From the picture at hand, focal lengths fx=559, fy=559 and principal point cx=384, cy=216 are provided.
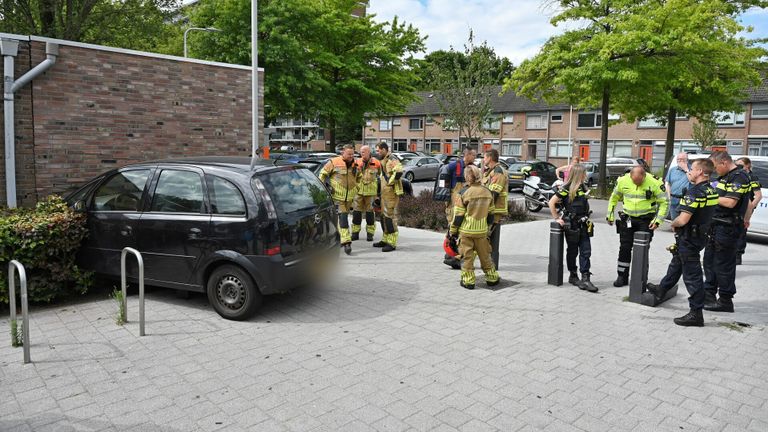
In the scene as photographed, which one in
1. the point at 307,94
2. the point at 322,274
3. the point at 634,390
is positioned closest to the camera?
the point at 634,390

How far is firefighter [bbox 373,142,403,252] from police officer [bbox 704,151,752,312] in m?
4.69

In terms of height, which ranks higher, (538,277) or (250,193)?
(250,193)

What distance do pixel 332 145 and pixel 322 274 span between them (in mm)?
24234

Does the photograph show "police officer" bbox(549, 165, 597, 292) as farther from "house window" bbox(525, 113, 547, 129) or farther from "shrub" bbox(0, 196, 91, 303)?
"house window" bbox(525, 113, 547, 129)

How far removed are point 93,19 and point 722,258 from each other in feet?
63.6

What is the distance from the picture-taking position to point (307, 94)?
79.0 ft

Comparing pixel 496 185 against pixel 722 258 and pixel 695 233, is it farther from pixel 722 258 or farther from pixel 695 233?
pixel 722 258

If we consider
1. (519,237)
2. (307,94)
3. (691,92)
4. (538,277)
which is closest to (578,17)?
(691,92)

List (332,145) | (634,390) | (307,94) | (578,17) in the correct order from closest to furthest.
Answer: (634,390) < (578,17) < (307,94) < (332,145)

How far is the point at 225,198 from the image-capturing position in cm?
573

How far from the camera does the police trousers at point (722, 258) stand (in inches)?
248

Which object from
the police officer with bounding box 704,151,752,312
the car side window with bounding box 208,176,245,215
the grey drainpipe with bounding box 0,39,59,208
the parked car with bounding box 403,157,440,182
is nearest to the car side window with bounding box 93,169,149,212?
the car side window with bounding box 208,176,245,215

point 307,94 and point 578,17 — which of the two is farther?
point 307,94

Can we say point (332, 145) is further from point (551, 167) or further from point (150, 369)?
point (150, 369)
